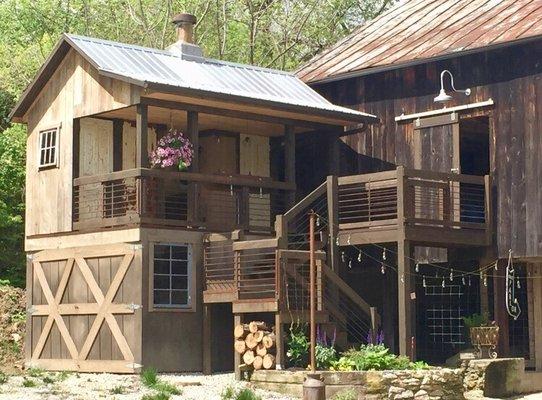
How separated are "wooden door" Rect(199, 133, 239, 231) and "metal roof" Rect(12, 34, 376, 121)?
143cm

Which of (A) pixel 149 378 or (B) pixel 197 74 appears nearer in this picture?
(A) pixel 149 378

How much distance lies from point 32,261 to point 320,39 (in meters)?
18.7

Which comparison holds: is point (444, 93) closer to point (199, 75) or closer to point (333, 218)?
point (333, 218)

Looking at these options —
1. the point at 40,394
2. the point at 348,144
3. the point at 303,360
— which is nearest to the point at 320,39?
the point at 348,144

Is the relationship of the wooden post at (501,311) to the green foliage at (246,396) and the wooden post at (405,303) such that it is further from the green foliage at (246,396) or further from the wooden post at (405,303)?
the green foliage at (246,396)

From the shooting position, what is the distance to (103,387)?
21438 mm

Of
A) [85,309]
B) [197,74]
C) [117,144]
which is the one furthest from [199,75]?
[85,309]

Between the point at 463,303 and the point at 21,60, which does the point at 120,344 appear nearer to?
the point at 463,303

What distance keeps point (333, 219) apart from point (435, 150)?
9.91 feet

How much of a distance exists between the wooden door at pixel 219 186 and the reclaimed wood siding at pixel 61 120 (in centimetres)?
268

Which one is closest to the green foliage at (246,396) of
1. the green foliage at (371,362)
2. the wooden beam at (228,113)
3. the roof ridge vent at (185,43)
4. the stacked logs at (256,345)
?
the stacked logs at (256,345)

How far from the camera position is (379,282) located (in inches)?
1104

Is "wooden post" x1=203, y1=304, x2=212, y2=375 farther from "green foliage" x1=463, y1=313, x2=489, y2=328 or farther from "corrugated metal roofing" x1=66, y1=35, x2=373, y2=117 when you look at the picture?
"green foliage" x1=463, y1=313, x2=489, y2=328

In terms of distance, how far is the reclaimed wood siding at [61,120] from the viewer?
25.4 m
